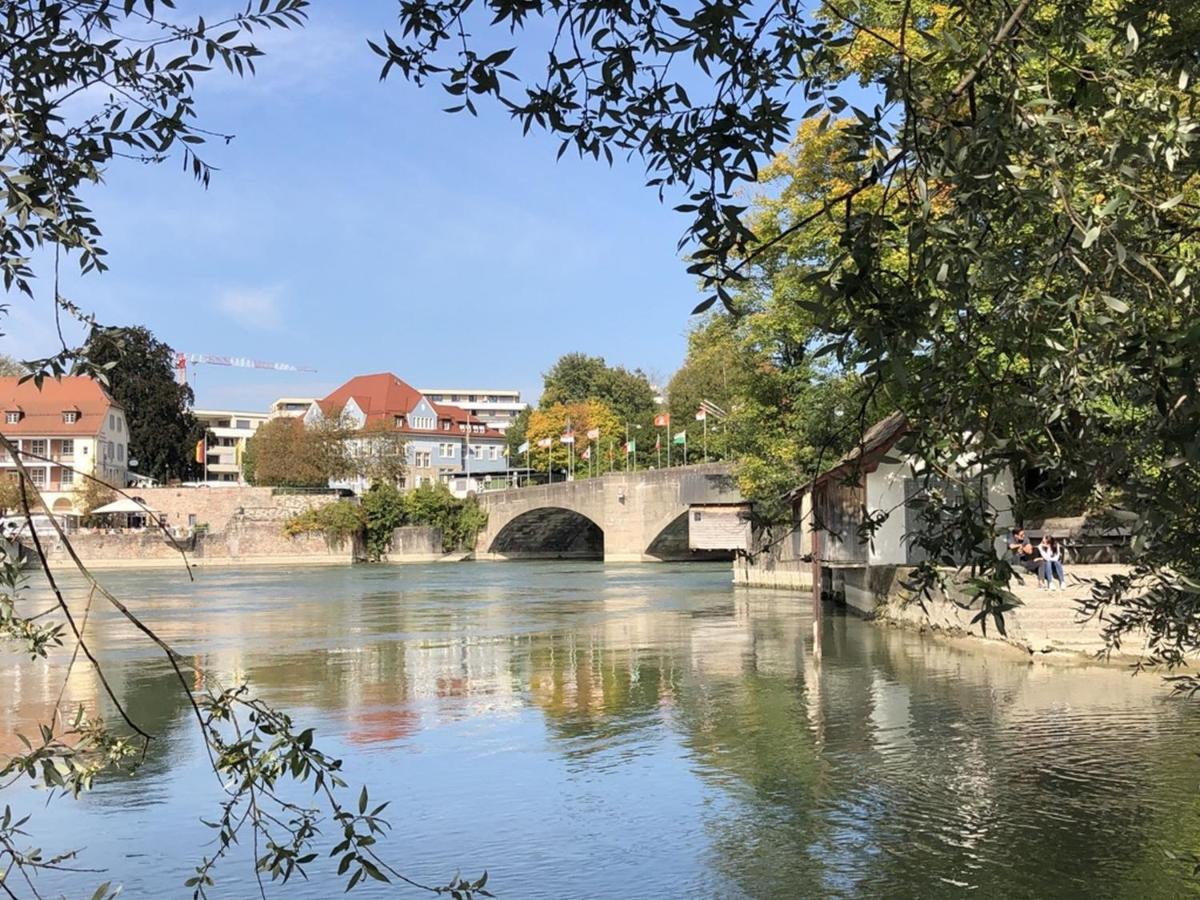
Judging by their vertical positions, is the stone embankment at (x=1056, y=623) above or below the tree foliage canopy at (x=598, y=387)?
below

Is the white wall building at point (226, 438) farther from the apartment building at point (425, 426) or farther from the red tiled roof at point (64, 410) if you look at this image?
the red tiled roof at point (64, 410)

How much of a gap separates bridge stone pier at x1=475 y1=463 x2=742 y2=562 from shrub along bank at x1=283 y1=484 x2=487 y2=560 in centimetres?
130

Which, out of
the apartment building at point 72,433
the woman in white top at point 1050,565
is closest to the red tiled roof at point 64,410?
the apartment building at point 72,433

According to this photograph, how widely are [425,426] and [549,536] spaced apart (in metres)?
35.0

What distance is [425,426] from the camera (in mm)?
104750

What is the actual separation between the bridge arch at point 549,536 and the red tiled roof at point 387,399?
30.7 meters

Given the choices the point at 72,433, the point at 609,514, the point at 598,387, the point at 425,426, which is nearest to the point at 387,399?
the point at 425,426

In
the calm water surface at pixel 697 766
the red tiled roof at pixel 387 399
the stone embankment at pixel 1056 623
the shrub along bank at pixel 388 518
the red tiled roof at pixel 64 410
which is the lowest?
the calm water surface at pixel 697 766

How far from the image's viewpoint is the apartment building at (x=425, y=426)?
10206 centimetres

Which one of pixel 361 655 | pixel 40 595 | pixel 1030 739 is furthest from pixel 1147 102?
pixel 40 595

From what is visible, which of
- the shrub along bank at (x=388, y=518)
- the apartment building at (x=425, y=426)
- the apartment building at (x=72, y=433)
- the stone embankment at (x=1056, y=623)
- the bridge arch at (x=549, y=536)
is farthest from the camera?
the apartment building at (x=425, y=426)

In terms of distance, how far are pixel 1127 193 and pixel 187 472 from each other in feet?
289

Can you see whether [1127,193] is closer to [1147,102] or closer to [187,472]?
[1147,102]

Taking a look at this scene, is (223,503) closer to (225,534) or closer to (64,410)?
(225,534)
